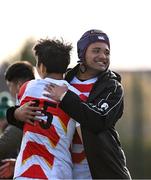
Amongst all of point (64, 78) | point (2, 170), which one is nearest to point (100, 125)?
point (64, 78)

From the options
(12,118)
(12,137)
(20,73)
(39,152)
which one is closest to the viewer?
(39,152)

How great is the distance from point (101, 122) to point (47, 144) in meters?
0.40

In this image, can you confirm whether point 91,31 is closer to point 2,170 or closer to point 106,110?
point 106,110

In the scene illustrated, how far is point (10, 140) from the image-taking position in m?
6.76

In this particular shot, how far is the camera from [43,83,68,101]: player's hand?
576 cm

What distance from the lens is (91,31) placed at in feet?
19.9

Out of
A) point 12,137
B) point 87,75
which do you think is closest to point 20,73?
point 12,137

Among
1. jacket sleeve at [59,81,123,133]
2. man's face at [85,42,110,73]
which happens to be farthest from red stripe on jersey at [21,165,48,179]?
man's face at [85,42,110,73]

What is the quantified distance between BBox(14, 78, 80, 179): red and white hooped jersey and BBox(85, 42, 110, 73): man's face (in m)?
0.22

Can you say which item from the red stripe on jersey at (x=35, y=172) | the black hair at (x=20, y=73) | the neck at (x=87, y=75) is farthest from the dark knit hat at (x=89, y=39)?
the black hair at (x=20, y=73)

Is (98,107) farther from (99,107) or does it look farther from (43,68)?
(43,68)

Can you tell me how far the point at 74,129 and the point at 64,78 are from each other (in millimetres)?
388

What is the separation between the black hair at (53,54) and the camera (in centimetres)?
591

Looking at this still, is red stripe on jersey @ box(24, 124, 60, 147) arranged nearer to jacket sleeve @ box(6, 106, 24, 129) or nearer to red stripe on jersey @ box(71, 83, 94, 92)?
jacket sleeve @ box(6, 106, 24, 129)
